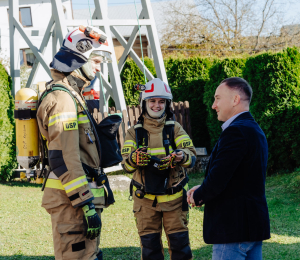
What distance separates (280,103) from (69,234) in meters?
6.81

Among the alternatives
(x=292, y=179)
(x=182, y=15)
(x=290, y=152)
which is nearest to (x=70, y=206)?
(x=292, y=179)

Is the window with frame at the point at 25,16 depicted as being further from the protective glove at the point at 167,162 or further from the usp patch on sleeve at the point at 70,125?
the usp patch on sleeve at the point at 70,125

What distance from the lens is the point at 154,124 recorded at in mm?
3600

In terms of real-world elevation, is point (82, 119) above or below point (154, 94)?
below

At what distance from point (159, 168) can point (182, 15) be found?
28.7m

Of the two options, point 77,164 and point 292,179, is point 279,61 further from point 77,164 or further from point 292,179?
point 77,164

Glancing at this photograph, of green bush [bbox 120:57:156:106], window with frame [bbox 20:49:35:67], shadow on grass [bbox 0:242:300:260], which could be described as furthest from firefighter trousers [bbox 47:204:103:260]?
window with frame [bbox 20:49:35:67]

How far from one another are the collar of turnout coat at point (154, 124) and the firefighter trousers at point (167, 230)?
2.65ft

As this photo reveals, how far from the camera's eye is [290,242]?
15.6 ft

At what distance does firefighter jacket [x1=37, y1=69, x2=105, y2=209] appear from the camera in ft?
8.53

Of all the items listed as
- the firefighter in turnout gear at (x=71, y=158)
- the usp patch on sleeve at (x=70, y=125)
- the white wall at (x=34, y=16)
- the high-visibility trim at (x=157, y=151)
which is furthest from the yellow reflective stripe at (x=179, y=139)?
the white wall at (x=34, y=16)

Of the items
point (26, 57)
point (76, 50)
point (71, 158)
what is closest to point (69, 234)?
point (71, 158)

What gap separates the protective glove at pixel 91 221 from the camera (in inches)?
102

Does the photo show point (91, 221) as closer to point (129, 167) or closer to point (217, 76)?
point (129, 167)
